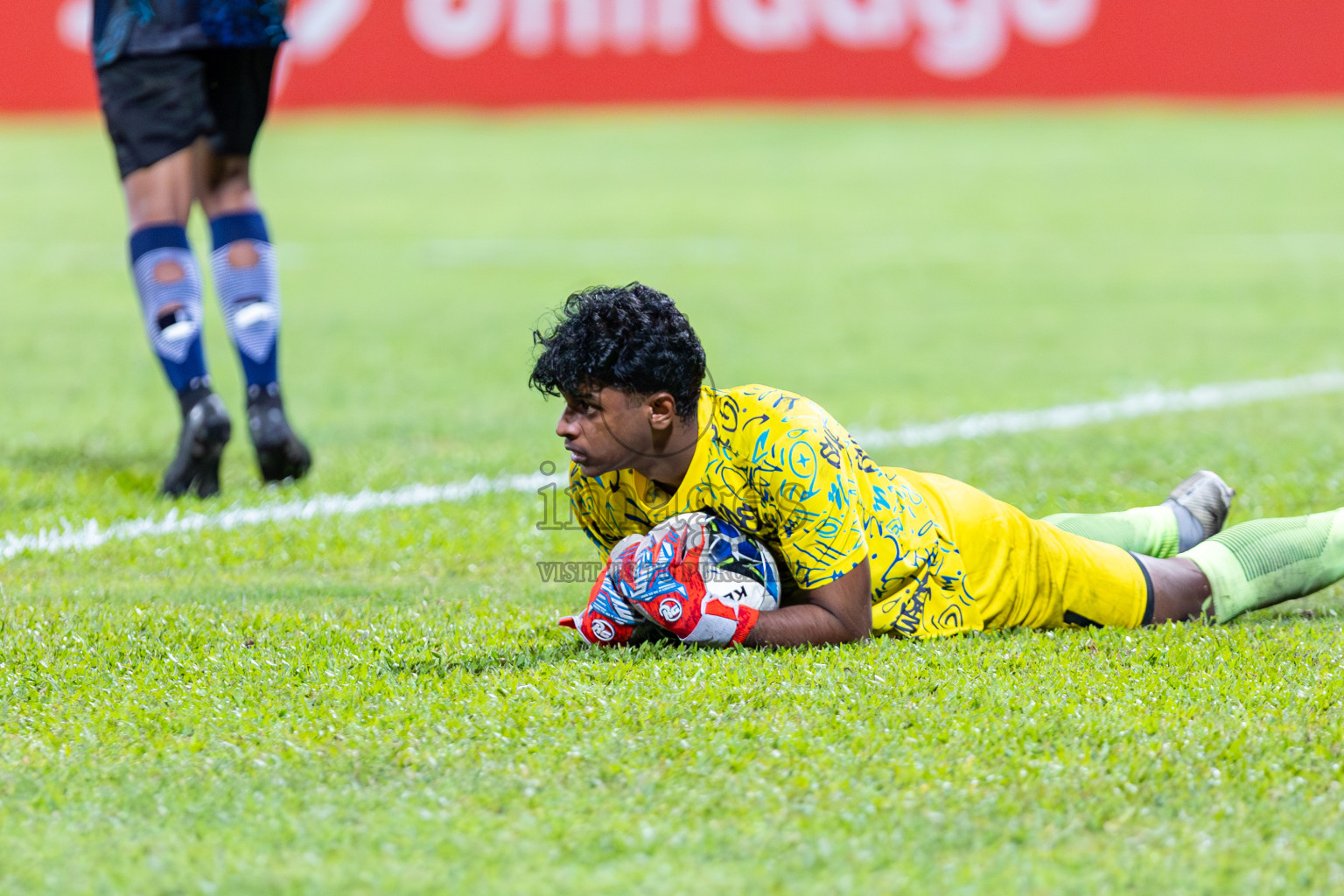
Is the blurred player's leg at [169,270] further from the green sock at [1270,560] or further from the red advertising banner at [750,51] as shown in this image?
the red advertising banner at [750,51]

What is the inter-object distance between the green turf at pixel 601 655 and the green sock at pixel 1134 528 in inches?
16.0

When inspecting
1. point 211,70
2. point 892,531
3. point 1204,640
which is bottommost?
point 1204,640

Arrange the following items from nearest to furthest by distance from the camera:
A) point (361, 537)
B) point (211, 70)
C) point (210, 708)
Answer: point (210, 708), point (361, 537), point (211, 70)

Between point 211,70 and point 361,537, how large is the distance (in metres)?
1.75

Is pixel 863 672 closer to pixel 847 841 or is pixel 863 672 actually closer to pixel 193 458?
pixel 847 841

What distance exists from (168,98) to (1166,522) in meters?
3.33

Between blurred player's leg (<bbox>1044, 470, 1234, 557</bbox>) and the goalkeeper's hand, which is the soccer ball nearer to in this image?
the goalkeeper's hand

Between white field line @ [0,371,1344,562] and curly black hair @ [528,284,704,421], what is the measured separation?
1.80 meters

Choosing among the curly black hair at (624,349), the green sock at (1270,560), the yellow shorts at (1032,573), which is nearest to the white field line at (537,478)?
the curly black hair at (624,349)

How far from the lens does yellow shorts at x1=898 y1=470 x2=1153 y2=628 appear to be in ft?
12.2

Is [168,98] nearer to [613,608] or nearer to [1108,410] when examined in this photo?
[613,608]

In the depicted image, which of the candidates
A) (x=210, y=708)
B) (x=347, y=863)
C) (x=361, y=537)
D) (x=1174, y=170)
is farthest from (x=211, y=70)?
(x=1174, y=170)

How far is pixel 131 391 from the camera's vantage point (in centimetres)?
733

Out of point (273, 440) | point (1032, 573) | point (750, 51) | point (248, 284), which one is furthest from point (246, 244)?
→ point (750, 51)
